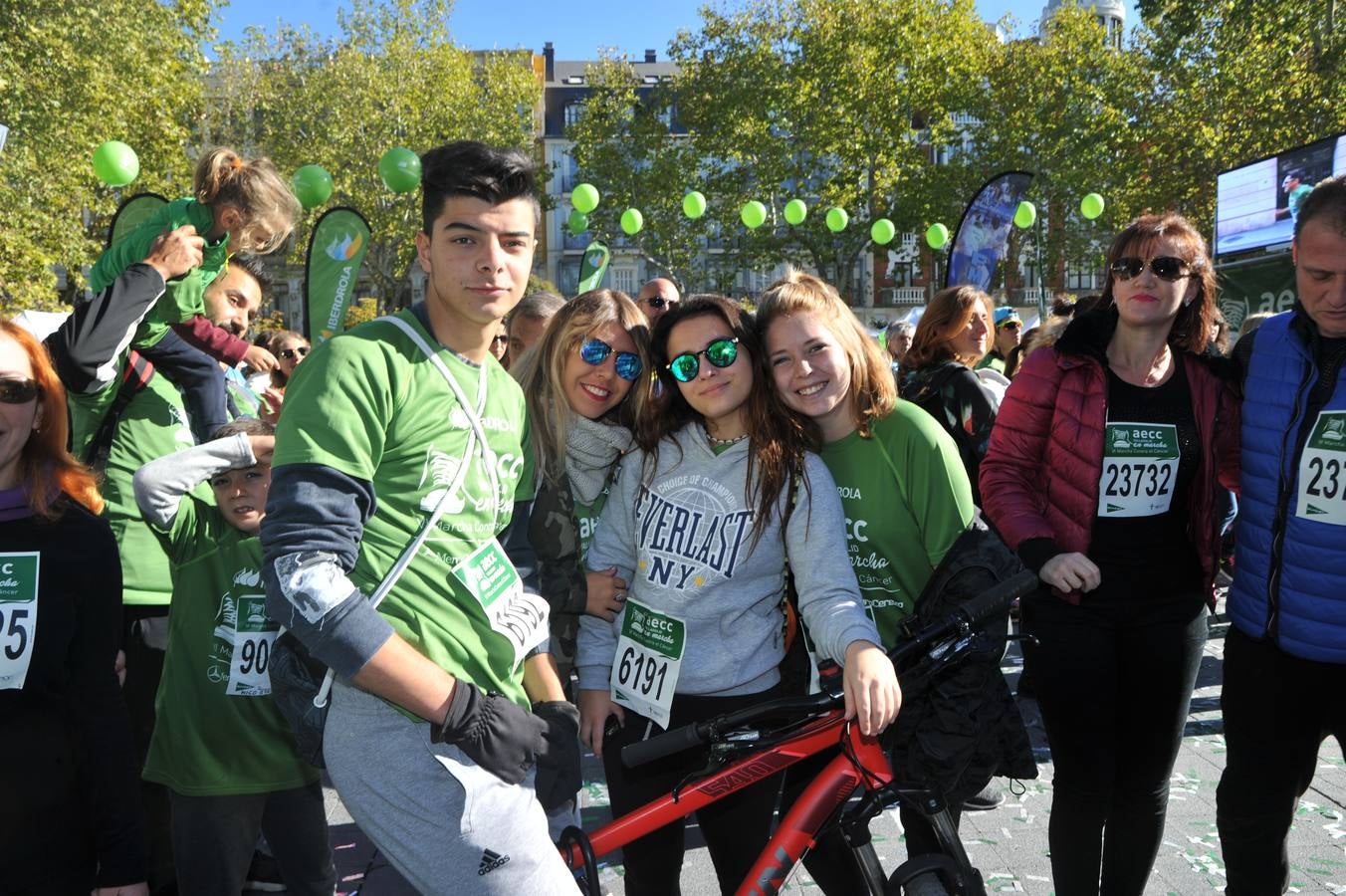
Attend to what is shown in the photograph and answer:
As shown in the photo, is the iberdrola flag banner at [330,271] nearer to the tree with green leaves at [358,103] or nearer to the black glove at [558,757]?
the black glove at [558,757]

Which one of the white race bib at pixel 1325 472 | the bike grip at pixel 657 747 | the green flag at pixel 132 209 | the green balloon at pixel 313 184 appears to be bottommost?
the bike grip at pixel 657 747

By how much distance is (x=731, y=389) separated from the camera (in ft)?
8.33

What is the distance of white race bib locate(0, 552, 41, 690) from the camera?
1896mm

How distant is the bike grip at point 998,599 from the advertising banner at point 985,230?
11166mm

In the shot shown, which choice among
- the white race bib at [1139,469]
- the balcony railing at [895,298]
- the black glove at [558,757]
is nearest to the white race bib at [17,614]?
the black glove at [558,757]

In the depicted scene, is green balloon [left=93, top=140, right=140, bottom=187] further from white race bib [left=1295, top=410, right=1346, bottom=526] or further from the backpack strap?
white race bib [left=1295, top=410, right=1346, bottom=526]

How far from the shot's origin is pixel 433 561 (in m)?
1.78

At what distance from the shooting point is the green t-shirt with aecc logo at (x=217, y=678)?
2643 mm

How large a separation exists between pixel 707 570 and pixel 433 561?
85cm

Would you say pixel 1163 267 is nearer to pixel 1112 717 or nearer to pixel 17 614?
pixel 1112 717

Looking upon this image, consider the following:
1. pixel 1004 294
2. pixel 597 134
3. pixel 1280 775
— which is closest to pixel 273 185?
pixel 1280 775

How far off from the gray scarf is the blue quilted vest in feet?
5.48

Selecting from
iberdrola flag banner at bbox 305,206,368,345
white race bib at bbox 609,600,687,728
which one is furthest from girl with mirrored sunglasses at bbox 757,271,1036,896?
iberdrola flag banner at bbox 305,206,368,345

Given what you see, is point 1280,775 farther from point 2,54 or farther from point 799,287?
point 2,54
